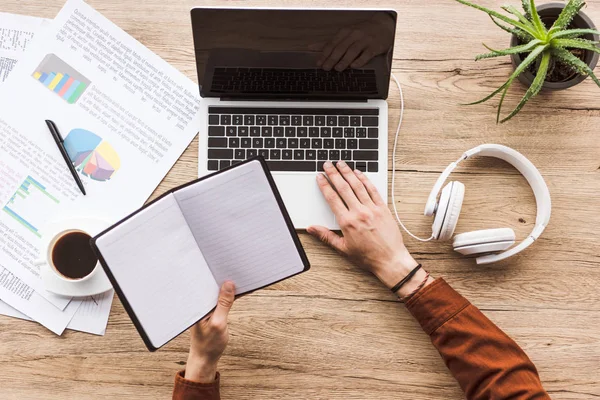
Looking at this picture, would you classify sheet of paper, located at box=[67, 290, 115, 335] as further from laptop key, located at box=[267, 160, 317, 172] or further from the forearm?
the forearm

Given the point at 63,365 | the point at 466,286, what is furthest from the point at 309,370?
the point at 63,365

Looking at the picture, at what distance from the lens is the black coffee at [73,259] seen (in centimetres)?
95

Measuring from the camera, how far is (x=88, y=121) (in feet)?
3.32

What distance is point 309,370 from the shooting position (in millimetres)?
995

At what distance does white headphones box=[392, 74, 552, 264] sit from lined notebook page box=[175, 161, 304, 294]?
0.26 meters

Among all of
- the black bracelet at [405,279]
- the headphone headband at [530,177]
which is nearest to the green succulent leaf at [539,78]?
the headphone headband at [530,177]

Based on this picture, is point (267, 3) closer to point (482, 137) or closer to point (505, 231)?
point (482, 137)

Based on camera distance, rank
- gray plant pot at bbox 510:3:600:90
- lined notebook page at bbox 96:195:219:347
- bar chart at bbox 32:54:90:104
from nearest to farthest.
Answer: lined notebook page at bbox 96:195:219:347 < gray plant pot at bbox 510:3:600:90 < bar chart at bbox 32:54:90:104

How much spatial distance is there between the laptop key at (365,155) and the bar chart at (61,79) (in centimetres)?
50

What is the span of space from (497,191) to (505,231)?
99 mm

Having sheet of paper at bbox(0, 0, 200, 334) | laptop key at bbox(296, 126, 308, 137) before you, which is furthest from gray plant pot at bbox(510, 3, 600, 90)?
sheet of paper at bbox(0, 0, 200, 334)

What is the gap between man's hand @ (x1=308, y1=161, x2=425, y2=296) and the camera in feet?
3.19

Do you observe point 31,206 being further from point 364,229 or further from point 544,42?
point 544,42

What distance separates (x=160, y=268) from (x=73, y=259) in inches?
9.1
